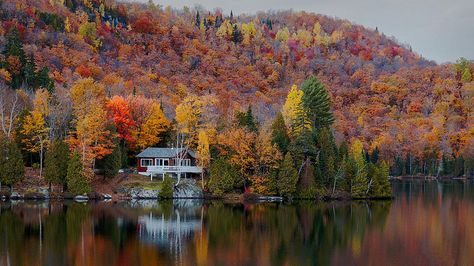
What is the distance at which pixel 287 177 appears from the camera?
190ft

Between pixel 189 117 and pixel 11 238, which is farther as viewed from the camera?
pixel 189 117

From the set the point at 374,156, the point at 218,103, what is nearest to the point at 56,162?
the point at 218,103

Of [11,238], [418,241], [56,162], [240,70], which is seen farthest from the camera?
[240,70]

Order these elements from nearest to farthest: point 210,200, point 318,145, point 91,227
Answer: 1. point 91,227
2. point 210,200
3. point 318,145

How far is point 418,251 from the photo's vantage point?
32625mm

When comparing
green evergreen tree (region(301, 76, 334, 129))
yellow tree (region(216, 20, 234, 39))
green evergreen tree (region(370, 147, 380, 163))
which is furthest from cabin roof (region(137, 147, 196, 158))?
yellow tree (region(216, 20, 234, 39))

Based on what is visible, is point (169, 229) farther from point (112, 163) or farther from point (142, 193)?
point (112, 163)

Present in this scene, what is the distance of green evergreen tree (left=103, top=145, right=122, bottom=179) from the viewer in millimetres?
58156

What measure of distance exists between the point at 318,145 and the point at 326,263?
34.4m

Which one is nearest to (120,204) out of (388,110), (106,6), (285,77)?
(388,110)

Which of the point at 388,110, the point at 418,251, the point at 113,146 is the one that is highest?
the point at 388,110

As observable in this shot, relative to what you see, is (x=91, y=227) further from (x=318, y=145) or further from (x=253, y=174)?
(x=318, y=145)

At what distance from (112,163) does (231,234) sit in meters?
25.2

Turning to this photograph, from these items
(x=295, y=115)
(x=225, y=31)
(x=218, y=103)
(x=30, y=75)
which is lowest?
(x=295, y=115)
